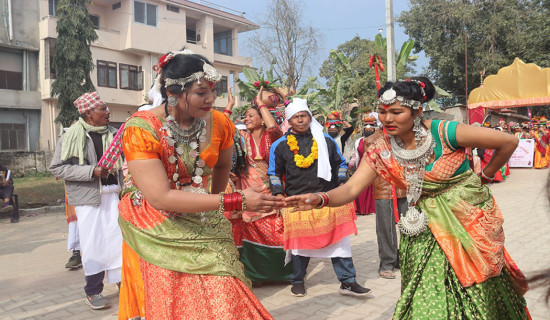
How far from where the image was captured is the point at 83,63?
72.9 feet

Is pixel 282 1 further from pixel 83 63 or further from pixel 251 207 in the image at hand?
pixel 251 207

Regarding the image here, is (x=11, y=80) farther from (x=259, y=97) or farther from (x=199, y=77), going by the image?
(x=199, y=77)

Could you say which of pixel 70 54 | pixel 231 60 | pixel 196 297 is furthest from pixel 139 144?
pixel 231 60

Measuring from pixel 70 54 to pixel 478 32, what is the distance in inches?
865

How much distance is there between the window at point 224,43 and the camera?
113ft

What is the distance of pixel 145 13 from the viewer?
2838 cm

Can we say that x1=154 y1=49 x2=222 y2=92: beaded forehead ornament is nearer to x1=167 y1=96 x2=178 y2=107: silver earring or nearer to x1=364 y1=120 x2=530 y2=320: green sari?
x1=167 y1=96 x2=178 y2=107: silver earring

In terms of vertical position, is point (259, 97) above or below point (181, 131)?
above

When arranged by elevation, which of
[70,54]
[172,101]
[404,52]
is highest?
[70,54]

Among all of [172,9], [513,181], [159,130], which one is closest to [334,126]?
[159,130]

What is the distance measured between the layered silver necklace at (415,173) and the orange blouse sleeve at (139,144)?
64.9 inches


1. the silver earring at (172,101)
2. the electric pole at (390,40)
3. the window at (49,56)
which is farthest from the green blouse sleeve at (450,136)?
the window at (49,56)

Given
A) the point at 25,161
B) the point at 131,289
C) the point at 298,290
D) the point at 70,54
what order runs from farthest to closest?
1. the point at 25,161
2. the point at 70,54
3. the point at 298,290
4. the point at 131,289

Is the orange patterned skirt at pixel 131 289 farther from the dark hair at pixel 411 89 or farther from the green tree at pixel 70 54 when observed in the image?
the green tree at pixel 70 54
